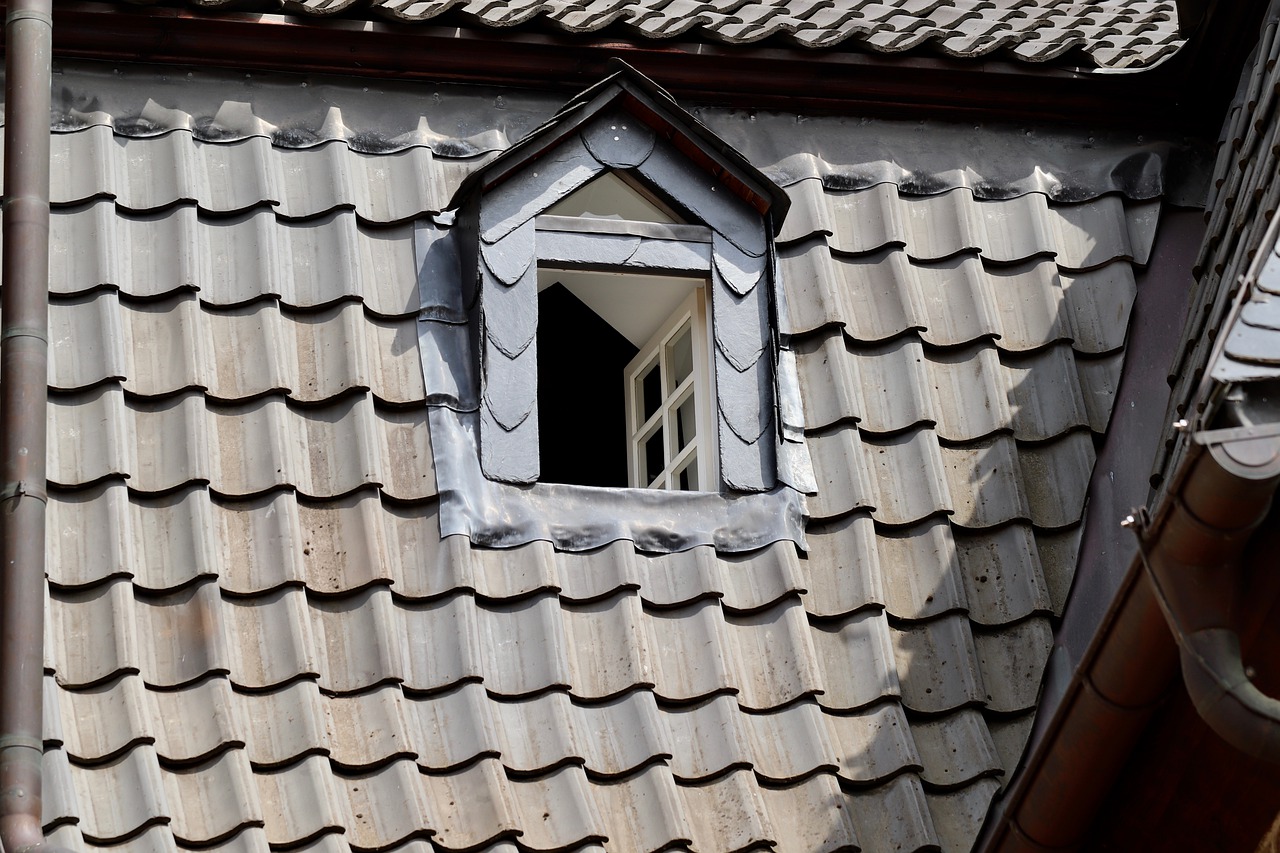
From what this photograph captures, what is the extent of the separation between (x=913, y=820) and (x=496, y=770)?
98cm

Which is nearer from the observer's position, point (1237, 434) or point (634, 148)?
point (1237, 434)

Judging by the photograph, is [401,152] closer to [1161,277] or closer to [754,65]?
[754,65]

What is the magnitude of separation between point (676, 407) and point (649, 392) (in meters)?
0.24

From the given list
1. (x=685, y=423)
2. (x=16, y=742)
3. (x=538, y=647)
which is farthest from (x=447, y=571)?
(x=16, y=742)

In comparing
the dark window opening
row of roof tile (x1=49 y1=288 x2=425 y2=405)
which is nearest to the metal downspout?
row of roof tile (x1=49 y1=288 x2=425 y2=405)

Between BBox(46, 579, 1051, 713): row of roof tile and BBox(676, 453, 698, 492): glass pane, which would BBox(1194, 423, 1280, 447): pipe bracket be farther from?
BBox(676, 453, 698, 492): glass pane

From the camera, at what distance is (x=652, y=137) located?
563 cm

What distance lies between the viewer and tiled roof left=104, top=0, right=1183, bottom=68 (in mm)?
5875

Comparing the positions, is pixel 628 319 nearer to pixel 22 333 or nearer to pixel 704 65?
pixel 704 65

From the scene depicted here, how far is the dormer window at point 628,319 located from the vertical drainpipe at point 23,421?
48.3 inches

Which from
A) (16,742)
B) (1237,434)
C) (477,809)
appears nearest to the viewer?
(1237,434)

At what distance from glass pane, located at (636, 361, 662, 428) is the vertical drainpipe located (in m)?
2.00

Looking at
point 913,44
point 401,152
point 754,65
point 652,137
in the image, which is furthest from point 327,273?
point 913,44

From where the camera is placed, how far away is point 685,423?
5.73m
